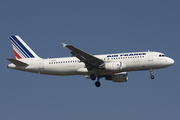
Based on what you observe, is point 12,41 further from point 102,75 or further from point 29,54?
point 102,75

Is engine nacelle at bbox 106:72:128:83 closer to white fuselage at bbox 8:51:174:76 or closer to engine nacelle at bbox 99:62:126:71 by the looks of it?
white fuselage at bbox 8:51:174:76

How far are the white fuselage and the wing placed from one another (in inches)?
31.7

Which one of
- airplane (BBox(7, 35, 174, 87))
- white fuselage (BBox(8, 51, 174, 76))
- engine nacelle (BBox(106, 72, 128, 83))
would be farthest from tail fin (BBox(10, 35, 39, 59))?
engine nacelle (BBox(106, 72, 128, 83))

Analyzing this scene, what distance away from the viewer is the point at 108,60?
53125 mm

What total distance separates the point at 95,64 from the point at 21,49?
15.4 metres

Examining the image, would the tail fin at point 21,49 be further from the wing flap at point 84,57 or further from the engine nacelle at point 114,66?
the engine nacelle at point 114,66

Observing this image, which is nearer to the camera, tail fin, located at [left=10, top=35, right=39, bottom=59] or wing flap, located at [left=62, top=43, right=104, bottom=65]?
wing flap, located at [left=62, top=43, right=104, bottom=65]

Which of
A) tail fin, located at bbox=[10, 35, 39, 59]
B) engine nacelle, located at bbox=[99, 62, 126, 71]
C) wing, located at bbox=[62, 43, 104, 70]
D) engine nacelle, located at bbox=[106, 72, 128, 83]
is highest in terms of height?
tail fin, located at bbox=[10, 35, 39, 59]

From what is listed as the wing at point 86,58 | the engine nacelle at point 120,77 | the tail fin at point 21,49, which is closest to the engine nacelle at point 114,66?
the wing at point 86,58

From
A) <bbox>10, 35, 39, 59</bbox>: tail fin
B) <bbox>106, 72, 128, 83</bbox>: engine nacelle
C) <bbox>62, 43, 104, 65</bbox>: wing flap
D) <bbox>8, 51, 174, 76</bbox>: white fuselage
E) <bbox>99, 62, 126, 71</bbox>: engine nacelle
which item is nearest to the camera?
<bbox>62, 43, 104, 65</bbox>: wing flap

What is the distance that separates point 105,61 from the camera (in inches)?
2050

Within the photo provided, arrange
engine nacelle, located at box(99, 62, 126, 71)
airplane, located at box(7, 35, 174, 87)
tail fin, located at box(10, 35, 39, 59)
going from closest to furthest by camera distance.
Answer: engine nacelle, located at box(99, 62, 126, 71)
airplane, located at box(7, 35, 174, 87)
tail fin, located at box(10, 35, 39, 59)

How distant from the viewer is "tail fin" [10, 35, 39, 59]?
58.8m

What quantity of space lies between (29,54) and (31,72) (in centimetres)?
417
